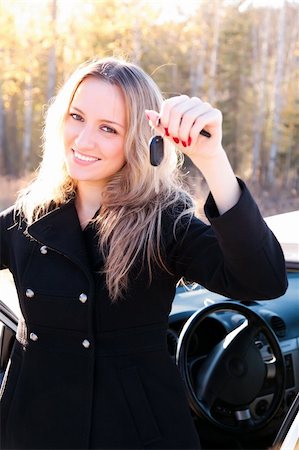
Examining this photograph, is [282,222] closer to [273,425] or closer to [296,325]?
[296,325]

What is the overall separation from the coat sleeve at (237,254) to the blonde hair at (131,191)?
116 mm

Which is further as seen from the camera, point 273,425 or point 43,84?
point 43,84

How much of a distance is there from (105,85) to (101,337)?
0.68 metres

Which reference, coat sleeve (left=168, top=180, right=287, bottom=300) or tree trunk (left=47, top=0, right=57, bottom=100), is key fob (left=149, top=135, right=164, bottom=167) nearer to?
coat sleeve (left=168, top=180, right=287, bottom=300)

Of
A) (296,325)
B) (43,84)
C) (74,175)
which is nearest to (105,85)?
(74,175)

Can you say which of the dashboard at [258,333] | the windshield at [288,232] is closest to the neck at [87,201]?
the windshield at [288,232]

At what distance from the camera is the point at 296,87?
30750 mm

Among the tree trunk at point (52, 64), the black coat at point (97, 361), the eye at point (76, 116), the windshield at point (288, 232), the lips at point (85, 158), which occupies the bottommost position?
the tree trunk at point (52, 64)

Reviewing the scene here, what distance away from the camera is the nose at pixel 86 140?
1.98 meters

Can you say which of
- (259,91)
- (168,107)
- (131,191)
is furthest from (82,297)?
(259,91)

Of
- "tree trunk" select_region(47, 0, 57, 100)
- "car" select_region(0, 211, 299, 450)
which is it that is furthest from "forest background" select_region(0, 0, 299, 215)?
"car" select_region(0, 211, 299, 450)

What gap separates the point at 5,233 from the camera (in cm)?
219

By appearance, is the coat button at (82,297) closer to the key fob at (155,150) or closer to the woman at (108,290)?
the woman at (108,290)

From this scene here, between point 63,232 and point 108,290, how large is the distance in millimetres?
225
